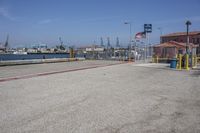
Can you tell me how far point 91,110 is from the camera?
276 inches

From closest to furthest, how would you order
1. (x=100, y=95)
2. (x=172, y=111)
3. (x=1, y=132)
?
(x=1, y=132), (x=172, y=111), (x=100, y=95)

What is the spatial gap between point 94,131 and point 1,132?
2.13 metres

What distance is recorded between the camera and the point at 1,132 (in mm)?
5105

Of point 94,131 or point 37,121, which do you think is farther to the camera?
point 37,121

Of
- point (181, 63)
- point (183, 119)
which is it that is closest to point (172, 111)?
point (183, 119)

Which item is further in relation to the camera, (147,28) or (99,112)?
(147,28)

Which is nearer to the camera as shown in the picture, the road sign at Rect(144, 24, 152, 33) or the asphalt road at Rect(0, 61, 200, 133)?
the asphalt road at Rect(0, 61, 200, 133)

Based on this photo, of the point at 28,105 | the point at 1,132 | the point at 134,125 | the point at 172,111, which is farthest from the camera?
the point at 28,105

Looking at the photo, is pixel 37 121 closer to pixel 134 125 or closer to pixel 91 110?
pixel 91 110

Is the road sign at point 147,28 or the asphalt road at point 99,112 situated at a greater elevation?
the road sign at point 147,28

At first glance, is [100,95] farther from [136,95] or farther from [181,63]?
[181,63]

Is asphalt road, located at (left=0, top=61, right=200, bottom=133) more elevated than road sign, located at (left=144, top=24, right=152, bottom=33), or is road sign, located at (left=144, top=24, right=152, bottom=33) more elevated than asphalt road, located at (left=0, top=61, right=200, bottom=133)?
road sign, located at (left=144, top=24, right=152, bottom=33)

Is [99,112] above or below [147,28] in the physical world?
below

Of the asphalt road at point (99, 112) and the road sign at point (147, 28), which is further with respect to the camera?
the road sign at point (147, 28)
